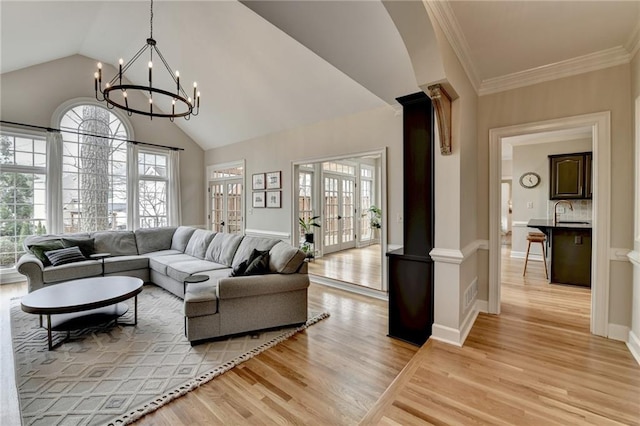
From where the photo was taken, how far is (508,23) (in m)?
2.16

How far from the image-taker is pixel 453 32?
2217mm

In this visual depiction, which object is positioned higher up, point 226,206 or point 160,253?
point 226,206

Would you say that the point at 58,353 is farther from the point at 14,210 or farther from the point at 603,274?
the point at 603,274

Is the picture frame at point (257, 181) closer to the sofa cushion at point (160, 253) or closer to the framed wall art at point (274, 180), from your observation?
the framed wall art at point (274, 180)

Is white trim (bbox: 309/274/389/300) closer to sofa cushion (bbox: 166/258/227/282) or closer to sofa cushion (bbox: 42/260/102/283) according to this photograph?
sofa cushion (bbox: 166/258/227/282)

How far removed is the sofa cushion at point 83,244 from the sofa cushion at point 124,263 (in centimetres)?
34

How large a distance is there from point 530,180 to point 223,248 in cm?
661

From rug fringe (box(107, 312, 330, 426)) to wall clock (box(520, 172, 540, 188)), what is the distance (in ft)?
20.3

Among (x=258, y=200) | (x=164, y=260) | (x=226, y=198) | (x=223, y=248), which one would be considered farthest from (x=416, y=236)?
(x=226, y=198)

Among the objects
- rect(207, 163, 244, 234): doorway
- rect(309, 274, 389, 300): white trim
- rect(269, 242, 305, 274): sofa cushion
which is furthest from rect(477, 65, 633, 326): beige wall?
rect(207, 163, 244, 234): doorway

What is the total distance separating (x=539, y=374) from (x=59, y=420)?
10.3 feet

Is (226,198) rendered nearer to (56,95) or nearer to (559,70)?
(56,95)

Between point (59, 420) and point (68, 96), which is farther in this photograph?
point (68, 96)

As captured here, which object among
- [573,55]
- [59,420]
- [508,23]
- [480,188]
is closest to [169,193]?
[59,420]
